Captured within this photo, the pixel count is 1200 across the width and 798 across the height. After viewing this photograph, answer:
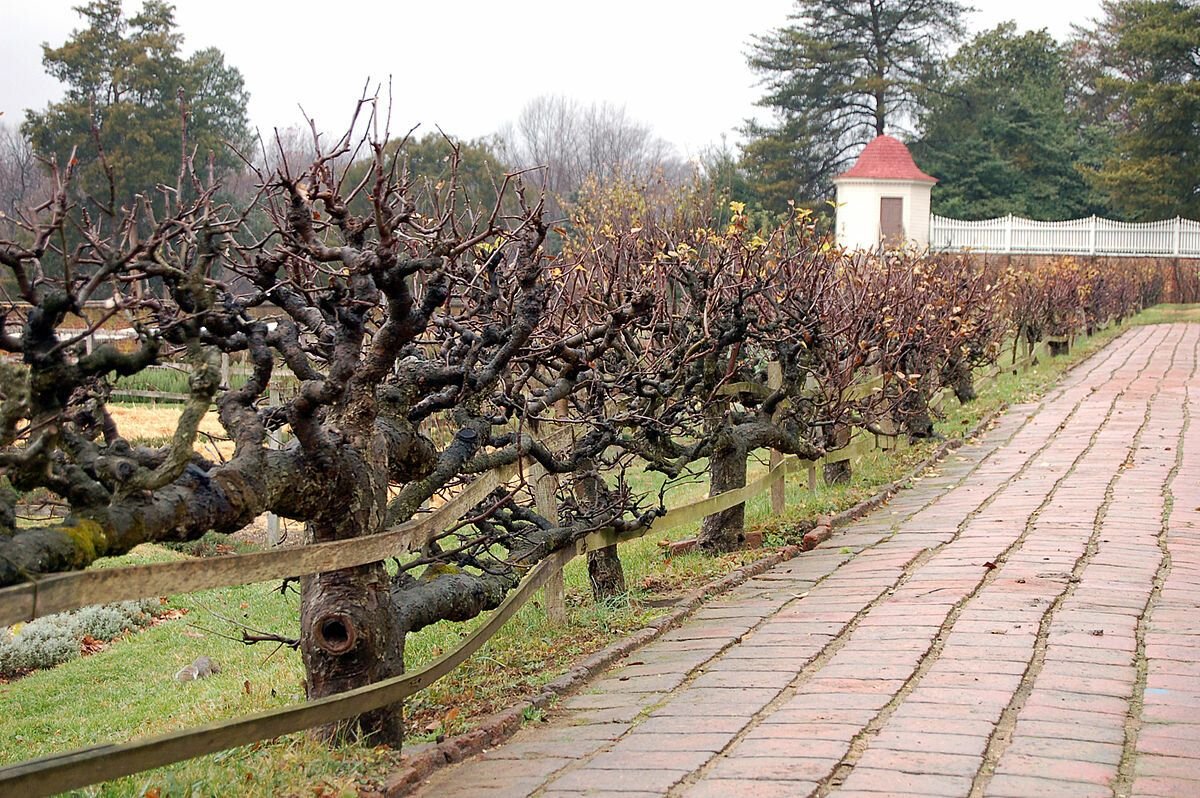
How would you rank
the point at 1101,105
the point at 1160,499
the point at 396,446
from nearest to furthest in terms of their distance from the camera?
1. the point at 396,446
2. the point at 1160,499
3. the point at 1101,105

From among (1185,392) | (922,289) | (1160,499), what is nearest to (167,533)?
(1160,499)

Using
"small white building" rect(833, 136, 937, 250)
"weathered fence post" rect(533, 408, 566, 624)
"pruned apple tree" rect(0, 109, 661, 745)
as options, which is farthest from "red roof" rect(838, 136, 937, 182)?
"pruned apple tree" rect(0, 109, 661, 745)

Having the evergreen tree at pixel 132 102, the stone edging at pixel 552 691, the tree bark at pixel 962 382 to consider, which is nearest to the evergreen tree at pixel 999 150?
the evergreen tree at pixel 132 102

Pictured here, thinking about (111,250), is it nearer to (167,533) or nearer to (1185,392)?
(167,533)

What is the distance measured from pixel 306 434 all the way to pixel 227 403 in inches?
10.7

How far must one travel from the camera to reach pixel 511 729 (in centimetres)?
470

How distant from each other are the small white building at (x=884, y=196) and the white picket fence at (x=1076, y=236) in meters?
0.77

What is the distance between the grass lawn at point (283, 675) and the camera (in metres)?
4.11

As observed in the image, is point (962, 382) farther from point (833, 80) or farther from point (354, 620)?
point (833, 80)

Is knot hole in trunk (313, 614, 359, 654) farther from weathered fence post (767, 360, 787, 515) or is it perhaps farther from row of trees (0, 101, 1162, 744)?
weathered fence post (767, 360, 787, 515)

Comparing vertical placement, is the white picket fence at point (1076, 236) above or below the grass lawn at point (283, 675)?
above

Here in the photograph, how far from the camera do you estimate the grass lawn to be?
13.5ft

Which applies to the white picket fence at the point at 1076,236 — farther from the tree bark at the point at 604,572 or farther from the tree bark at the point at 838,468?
the tree bark at the point at 604,572

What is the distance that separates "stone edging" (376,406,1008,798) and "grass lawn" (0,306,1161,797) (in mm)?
75
